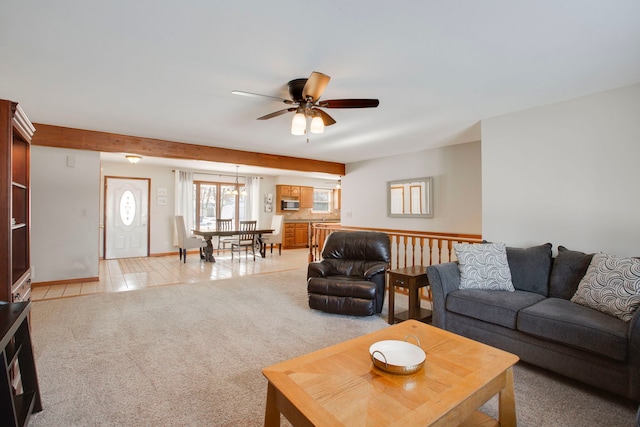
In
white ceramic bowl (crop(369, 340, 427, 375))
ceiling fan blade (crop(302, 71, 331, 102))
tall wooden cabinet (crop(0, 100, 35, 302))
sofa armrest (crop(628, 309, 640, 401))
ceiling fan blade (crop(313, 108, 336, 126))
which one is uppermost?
ceiling fan blade (crop(302, 71, 331, 102))

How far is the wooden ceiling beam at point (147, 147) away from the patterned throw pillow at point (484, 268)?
12.9ft

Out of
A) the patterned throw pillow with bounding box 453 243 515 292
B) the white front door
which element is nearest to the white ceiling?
the patterned throw pillow with bounding box 453 243 515 292

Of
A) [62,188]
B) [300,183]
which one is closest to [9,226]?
[62,188]

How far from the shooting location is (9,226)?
1.88 metres

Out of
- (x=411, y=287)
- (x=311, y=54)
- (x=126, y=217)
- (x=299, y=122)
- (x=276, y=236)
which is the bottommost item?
(x=411, y=287)

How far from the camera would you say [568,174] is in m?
3.05

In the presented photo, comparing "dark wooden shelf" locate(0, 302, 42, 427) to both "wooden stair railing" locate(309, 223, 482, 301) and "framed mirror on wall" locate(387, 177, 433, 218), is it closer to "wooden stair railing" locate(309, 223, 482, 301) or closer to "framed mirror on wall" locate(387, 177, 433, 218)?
"wooden stair railing" locate(309, 223, 482, 301)

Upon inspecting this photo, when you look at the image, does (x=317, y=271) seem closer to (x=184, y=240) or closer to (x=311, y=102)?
(x=311, y=102)

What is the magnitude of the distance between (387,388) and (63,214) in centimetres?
541

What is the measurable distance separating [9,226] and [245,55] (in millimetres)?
1853

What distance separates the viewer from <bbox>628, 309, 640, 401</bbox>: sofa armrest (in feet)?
5.92

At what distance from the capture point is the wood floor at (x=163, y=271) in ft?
14.8

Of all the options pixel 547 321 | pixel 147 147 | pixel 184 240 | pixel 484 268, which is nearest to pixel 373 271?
pixel 484 268

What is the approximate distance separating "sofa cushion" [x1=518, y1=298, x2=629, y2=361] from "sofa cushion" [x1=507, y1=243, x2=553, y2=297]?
350 millimetres
